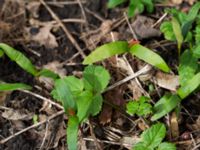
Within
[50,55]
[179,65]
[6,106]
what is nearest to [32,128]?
[6,106]

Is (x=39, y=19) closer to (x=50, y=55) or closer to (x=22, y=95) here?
(x=50, y=55)

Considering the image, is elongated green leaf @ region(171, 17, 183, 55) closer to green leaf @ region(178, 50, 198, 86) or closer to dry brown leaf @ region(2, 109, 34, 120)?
green leaf @ region(178, 50, 198, 86)

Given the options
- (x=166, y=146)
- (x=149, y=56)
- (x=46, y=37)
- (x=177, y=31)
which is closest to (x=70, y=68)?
(x=46, y=37)

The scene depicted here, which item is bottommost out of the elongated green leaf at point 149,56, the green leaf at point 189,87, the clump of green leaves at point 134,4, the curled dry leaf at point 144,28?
the green leaf at point 189,87

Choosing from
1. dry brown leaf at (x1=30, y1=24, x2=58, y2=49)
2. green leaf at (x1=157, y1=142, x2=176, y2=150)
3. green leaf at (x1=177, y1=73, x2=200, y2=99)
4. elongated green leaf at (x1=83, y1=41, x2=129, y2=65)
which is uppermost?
dry brown leaf at (x1=30, y1=24, x2=58, y2=49)

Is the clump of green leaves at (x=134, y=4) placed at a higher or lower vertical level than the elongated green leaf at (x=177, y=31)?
higher

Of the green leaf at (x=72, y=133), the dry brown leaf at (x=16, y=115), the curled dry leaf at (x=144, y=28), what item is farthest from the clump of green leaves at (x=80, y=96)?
the curled dry leaf at (x=144, y=28)

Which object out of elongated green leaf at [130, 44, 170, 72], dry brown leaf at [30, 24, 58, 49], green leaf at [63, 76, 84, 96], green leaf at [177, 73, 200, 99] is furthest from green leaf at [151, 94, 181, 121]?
dry brown leaf at [30, 24, 58, 49]

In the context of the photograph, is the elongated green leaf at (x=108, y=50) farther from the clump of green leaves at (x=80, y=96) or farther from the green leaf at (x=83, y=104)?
the green leaf at (x=83, y=104)
